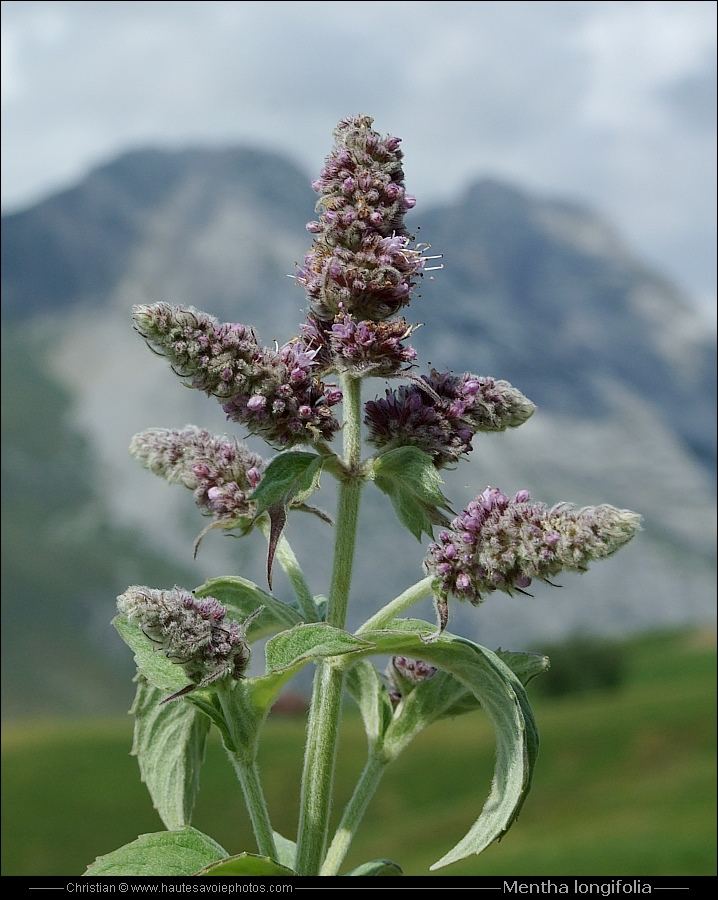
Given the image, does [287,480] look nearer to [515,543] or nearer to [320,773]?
[515,543]

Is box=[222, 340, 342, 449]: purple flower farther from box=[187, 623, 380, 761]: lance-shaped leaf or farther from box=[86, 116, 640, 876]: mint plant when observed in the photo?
box=[187, 623, 380, 761]: lance-shaped leaf

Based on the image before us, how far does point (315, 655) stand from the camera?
213cm

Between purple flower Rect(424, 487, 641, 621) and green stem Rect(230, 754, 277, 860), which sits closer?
purple flower Rect(424, 487, 641, 621)

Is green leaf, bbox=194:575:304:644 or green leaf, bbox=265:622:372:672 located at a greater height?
green leaf, bbox=194:575:304:644

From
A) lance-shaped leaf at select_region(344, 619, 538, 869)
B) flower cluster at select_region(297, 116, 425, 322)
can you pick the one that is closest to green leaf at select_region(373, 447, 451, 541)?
lance-shaped leaf at select_region(344, 619, 538, 869)

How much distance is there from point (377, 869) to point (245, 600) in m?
0.96

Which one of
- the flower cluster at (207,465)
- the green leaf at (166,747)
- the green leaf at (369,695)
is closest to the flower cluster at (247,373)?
the flower cluster at (207,465)

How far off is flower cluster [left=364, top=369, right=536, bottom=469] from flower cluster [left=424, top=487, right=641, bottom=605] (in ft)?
0.73

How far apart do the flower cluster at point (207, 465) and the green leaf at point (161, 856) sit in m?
0.92

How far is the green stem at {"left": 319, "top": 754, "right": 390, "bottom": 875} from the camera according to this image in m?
2.61

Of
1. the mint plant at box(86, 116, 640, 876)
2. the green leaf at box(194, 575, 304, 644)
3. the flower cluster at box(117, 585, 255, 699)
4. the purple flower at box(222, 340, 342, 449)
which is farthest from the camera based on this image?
the green leaf at box(194, 575, 304, 644)

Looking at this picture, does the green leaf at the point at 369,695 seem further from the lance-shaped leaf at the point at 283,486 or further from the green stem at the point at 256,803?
the lance-shaped leaf at the point at 283,486

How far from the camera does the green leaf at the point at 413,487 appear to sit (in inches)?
91.8
